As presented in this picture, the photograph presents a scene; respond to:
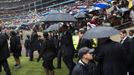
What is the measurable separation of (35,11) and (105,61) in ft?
266

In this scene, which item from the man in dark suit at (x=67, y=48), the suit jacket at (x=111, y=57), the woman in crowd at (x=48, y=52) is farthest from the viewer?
Result: the woman in crowd at (x=48, y=52)

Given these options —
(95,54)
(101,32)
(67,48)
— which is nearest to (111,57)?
(95,54)

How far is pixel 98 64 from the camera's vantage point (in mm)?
9609

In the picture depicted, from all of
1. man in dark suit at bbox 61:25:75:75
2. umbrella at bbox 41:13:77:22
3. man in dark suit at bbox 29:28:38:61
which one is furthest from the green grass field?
man in dark suit at bbox 61:25:75:75

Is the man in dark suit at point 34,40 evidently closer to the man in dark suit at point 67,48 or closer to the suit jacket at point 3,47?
the suit jacket at point 3,47

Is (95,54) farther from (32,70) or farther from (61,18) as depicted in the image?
(32,70)

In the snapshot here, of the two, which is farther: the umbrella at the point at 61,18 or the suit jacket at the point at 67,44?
the umbrella at the point at 61,18

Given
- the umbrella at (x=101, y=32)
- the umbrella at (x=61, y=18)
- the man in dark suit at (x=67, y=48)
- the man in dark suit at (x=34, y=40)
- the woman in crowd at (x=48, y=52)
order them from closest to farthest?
the umbrella at (x=101, y=32) < the man in dark suit at (x=67, y=48) < the woman in crowd at (x=48, y=52) < the umbrella at (x=61, y=18) < the man in dark suit at (x=34, y=40)

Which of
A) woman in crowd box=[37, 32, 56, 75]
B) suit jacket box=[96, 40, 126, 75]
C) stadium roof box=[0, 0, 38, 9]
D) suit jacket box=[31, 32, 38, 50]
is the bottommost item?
stadium roof box=[0, 0, 38, 9]

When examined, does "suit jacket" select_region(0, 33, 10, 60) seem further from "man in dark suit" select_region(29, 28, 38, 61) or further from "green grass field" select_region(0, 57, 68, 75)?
"man in dark suit" select_region(29, 28, 38, 61)

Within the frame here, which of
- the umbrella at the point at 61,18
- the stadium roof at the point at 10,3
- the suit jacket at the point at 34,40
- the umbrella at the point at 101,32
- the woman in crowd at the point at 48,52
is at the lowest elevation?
the stadium roof at the point at 10,3

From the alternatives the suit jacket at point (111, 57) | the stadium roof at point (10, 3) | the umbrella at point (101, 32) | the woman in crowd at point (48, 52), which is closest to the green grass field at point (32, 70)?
the woman in crowd at point (48, 52)

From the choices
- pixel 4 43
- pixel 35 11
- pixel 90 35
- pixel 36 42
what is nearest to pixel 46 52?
pixel 4 43

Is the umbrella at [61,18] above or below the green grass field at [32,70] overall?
above
